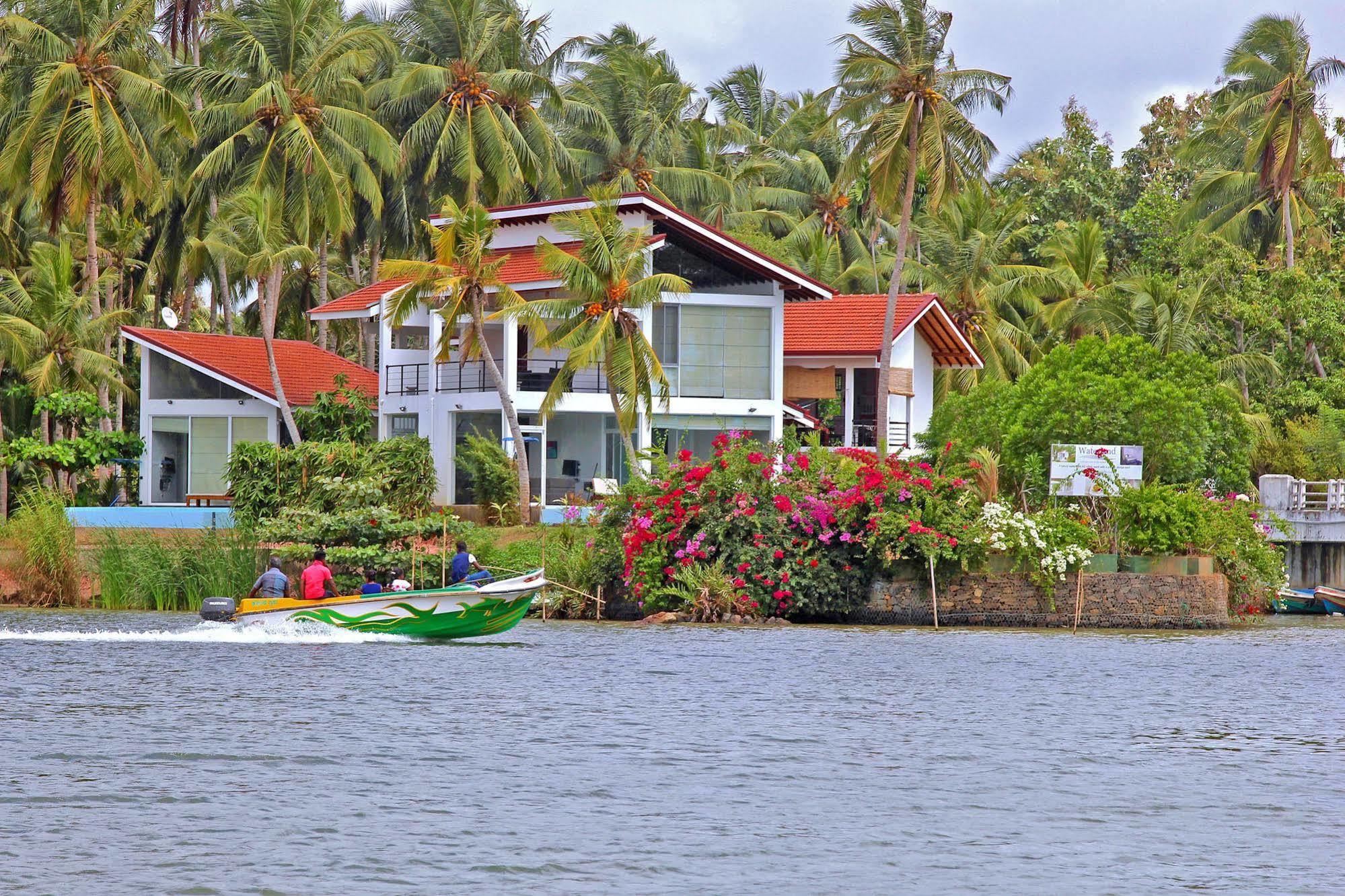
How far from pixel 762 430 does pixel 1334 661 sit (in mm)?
21770

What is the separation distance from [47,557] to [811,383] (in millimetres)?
24205

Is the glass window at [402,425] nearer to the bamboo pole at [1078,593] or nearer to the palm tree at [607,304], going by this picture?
the palm tree at [607,304]

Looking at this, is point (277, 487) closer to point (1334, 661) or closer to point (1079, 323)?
point (1334, 661)

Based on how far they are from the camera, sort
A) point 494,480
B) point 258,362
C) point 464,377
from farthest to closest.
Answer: point 258,362 → point 464,377 → point 494,480

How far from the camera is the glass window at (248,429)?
5297 centimetres

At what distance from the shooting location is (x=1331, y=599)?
148ft

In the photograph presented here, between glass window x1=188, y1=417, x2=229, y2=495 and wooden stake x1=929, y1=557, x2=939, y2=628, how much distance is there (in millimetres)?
23880

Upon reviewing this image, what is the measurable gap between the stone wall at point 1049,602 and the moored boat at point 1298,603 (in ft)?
30.4

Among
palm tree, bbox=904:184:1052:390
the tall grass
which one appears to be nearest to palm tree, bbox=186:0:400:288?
the tall grass

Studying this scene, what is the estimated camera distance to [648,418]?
153ft

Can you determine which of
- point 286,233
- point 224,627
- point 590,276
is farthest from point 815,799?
point 286,233

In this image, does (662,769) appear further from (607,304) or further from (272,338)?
(272,338)

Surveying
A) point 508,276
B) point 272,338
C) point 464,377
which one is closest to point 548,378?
point 464,377

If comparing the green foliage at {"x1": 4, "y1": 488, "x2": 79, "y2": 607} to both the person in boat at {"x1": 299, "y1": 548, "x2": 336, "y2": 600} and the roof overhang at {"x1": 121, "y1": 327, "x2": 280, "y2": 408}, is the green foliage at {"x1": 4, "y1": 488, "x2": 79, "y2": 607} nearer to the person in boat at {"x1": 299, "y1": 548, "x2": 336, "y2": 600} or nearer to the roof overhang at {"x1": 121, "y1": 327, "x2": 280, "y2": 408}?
the person in boat at {"x1": 299, "y1": 548, "x2": 336, "y2": 600}
